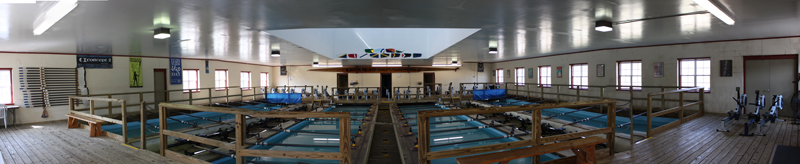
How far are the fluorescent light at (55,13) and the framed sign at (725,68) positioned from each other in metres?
11.8

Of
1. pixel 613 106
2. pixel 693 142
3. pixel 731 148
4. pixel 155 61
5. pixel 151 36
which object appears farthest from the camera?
pixel 155 61

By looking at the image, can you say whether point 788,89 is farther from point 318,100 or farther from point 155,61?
point 155,61

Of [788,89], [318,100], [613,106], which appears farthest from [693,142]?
[318,100]

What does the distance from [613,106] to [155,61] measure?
507 inches

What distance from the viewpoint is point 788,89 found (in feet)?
22.3

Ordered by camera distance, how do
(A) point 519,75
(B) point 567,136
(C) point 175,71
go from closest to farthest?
(B) point 567,136 → (C) point 175,71 → (A) point 519,75

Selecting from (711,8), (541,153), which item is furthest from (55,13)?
(711,8)

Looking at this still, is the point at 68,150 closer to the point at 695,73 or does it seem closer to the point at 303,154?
the point at 303,154

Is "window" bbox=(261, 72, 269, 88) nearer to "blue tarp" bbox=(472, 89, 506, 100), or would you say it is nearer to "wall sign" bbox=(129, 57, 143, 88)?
"wall sign" bbox=(129, 57, 143, 88)

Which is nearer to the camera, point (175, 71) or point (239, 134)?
point (239, 134)

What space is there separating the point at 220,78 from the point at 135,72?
378 centimetres

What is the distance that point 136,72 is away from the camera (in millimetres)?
9953

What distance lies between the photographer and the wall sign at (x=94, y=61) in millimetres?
8516

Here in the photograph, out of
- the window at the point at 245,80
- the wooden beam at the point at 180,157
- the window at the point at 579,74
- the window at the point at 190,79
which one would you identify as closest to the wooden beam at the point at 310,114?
the wooden beam at the point at 180,157
